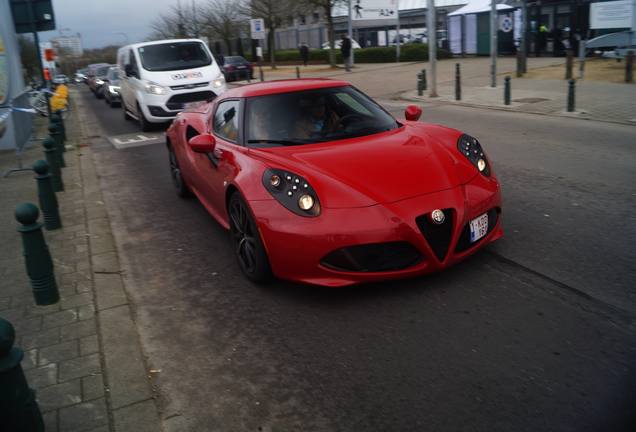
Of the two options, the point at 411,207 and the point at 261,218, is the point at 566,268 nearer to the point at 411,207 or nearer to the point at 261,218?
the point at 411,207

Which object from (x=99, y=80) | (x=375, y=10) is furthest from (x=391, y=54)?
(x=99, y=80)

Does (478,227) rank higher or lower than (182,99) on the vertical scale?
lower

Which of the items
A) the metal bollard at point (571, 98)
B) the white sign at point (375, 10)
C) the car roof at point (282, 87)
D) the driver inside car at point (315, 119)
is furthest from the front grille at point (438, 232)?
the white sign at point (375, 10)

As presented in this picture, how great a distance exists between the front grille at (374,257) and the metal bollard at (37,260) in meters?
2.07

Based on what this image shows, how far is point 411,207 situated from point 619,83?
1507cm

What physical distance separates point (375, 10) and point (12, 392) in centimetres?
5107

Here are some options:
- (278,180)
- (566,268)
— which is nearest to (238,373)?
(278,180)

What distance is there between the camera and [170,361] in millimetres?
3500

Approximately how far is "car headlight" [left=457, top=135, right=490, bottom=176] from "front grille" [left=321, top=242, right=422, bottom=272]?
43.0 inches

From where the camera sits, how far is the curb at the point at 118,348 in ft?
9.72

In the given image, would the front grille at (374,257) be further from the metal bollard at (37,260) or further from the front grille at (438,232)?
the metal bollard at (37,260)

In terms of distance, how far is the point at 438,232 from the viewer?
388 centimetres

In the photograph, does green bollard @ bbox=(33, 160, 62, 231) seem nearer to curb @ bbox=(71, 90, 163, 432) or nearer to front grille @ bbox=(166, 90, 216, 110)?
curb @ bbox=(71, 90, 163, 432)

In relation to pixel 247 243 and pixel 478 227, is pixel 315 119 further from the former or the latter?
pixel 478 227
